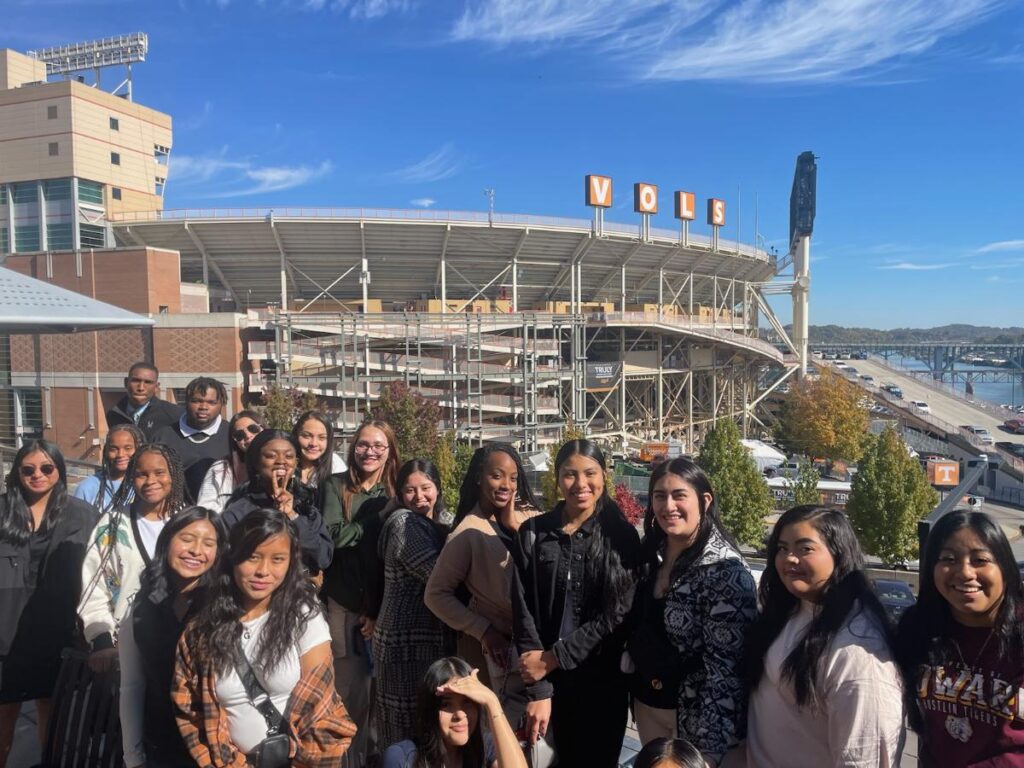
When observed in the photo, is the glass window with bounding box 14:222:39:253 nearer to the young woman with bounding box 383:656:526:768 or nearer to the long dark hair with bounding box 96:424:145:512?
the long dark hair with bounding box 96:424:145:512

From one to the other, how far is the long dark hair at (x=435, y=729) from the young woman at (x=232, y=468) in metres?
1.64

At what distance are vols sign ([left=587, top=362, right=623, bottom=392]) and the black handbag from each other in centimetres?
3072

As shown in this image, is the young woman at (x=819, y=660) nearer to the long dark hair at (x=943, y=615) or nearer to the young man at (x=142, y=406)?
the long dark hair at (x=943, y=615)

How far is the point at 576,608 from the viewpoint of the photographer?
2.76 meters

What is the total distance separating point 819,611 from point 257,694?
5.93 ft

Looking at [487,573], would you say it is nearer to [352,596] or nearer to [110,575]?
[352,596]

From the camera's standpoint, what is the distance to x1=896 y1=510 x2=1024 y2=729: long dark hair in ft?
6.64

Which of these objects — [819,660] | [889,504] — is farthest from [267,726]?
[889,504]

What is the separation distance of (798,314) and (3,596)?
47760 millimetres

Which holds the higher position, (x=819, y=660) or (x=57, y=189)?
(x=57, y=189)

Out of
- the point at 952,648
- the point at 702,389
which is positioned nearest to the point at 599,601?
the point at 952,648

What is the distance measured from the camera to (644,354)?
3591cm

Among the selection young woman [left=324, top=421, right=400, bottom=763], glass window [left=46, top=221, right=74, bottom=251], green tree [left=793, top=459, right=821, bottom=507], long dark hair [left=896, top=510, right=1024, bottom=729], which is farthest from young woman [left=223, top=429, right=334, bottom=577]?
glass window [left=46, top=221, right=74, bottom=251]

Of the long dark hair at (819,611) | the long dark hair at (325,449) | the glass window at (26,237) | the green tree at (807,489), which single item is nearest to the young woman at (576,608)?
the long dark hair at (819,611)
